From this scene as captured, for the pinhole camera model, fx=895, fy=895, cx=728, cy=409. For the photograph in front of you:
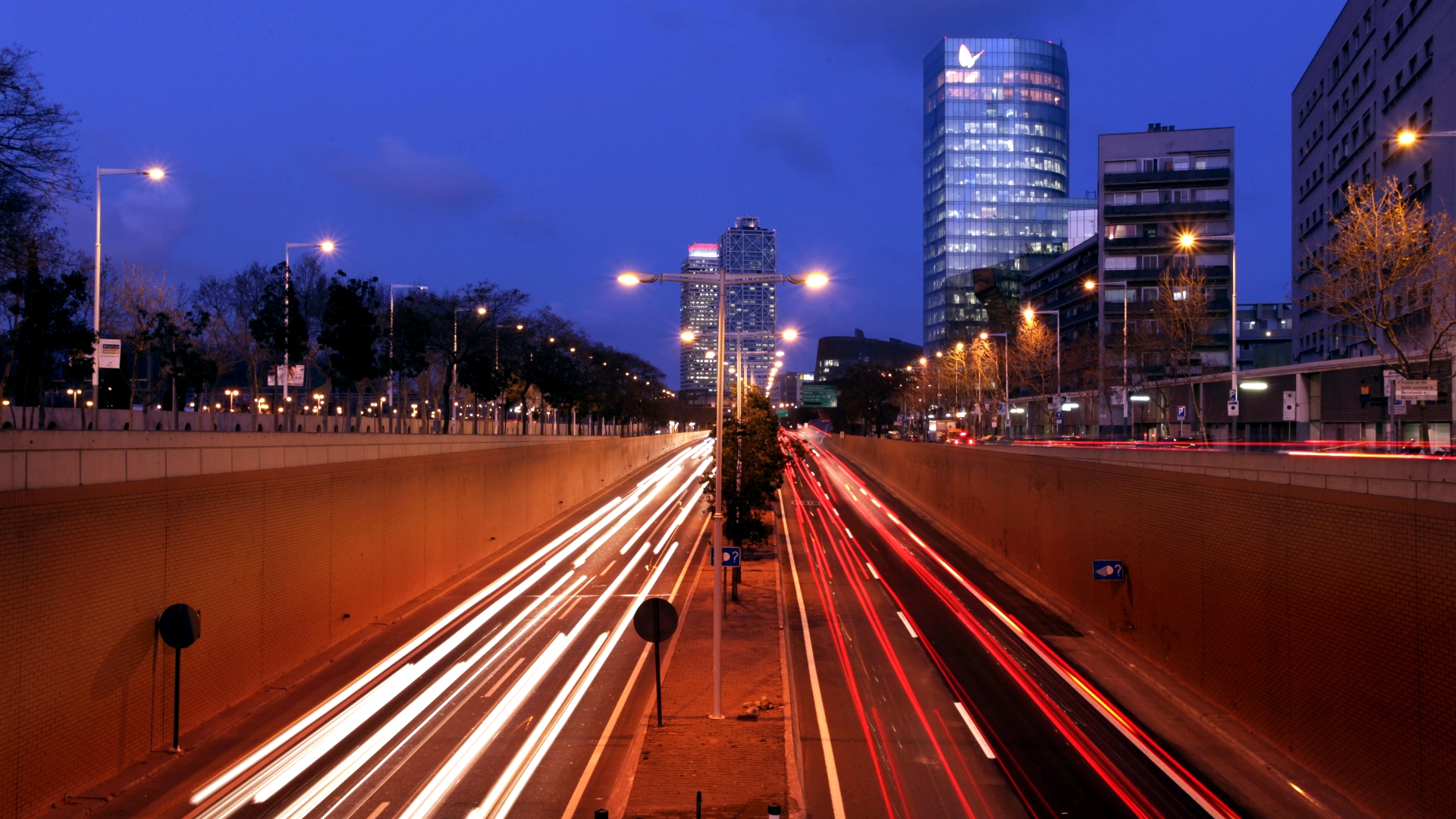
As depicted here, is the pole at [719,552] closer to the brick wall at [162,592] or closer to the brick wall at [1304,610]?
the brick wall at [162,592]

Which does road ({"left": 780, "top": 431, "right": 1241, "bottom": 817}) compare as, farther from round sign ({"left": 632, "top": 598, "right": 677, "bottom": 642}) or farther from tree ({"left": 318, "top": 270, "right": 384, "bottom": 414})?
tree ({"left": 318, "top": 270, "right": 384, "bottom": 414})

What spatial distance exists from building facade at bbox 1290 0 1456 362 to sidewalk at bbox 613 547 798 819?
1677 cm

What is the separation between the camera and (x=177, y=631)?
14.3 metres

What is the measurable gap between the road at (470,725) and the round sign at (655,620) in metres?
2.24

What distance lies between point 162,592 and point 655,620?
27.0ft

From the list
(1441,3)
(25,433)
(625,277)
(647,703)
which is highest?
(1441,3)

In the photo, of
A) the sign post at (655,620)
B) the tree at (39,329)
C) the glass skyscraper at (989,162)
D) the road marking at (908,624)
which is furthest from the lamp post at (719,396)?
the glass skyscraper at (989,162)

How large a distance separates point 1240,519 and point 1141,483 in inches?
204

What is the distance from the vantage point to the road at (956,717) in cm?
1343

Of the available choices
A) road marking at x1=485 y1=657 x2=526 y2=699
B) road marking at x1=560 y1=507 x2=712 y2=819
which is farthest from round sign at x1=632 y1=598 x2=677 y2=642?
road marking at x1=485 y1=657 x2=526 y2=699

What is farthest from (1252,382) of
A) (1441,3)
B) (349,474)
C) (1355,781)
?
(349,474)

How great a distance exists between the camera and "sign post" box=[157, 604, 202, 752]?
1430 centimetres

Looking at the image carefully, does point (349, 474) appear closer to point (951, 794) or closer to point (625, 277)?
point (625, 277)

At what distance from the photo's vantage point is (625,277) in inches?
702
